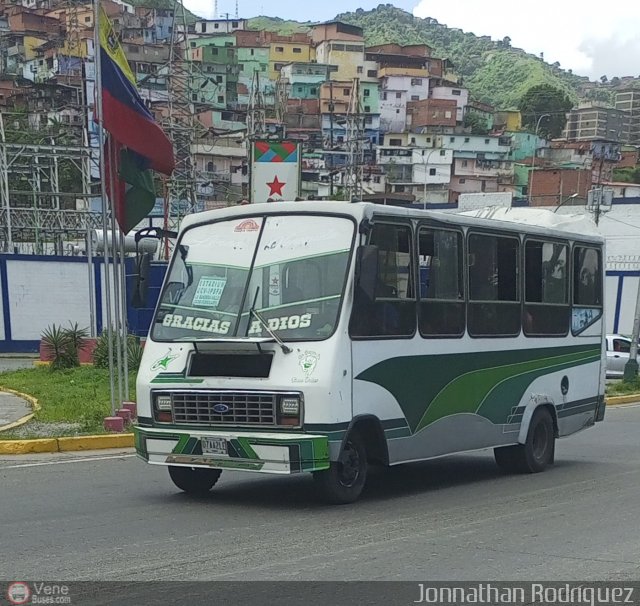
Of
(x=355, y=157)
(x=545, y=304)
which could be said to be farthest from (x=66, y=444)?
(x=355, y=157)

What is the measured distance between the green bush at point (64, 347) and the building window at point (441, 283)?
49.7 feet

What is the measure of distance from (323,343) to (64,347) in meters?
16.7

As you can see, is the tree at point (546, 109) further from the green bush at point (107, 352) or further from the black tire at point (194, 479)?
the black tire at point (194, 479)

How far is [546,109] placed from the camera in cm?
16175

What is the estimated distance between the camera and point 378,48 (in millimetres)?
152875

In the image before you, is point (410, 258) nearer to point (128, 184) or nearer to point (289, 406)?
point (289, 406)

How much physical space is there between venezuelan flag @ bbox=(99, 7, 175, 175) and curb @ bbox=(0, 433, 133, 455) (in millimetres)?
3895

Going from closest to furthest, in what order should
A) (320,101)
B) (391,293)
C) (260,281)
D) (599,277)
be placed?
(260,281)
(391,293)
(599,277)
(320,101)

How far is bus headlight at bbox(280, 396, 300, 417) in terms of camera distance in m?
8.58

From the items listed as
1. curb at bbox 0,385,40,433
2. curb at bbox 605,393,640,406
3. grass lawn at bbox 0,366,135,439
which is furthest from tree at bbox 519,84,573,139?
curb at bbox 0,385,40,433

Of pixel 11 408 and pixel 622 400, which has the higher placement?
pixel 11 408

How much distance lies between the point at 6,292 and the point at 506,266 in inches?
1020
